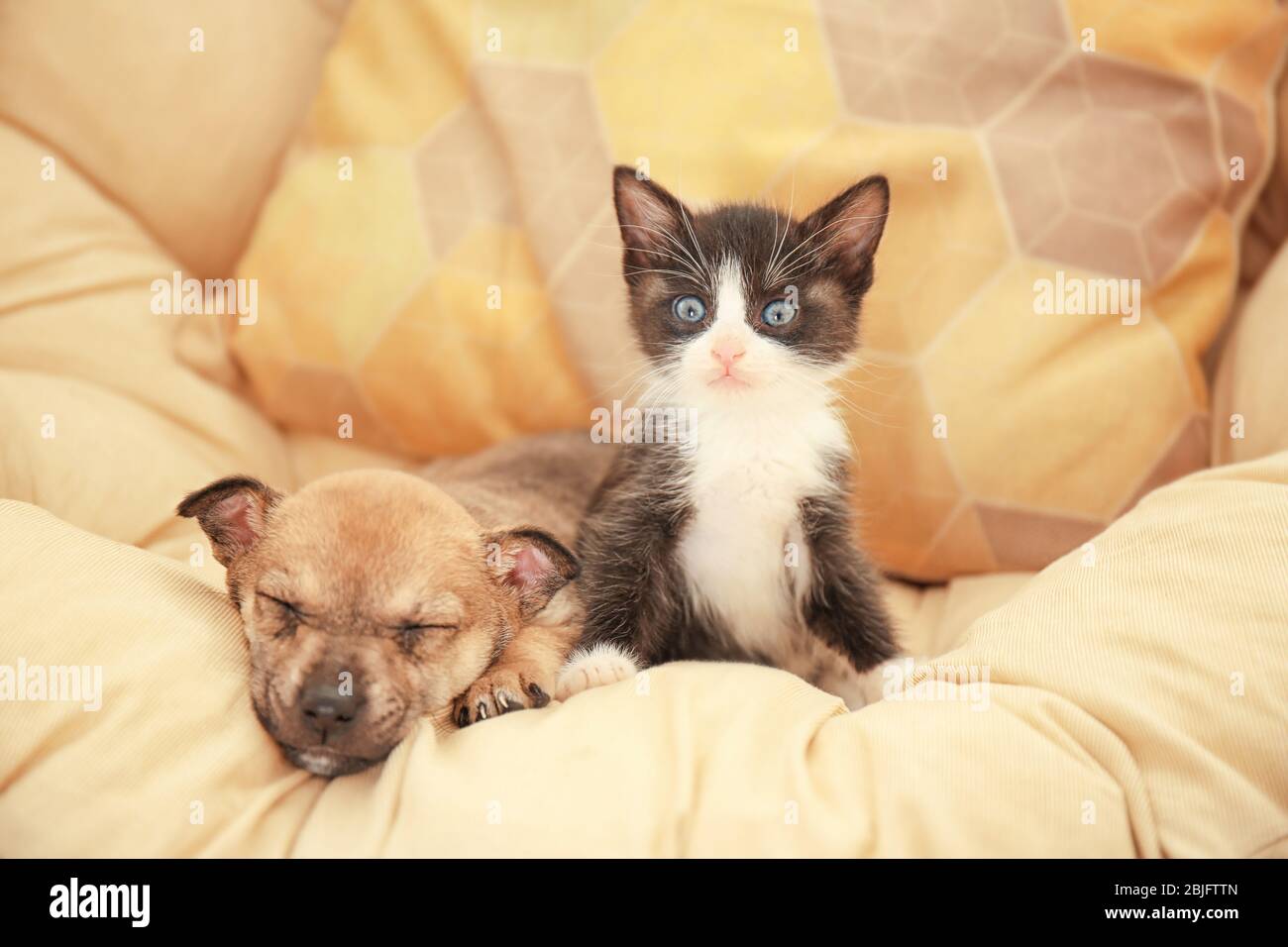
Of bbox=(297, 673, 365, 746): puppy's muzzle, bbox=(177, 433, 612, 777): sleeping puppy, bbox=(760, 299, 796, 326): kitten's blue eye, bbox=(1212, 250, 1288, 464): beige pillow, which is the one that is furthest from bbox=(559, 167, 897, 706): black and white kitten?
bbox=(1212, 250, 1288, 464): beige pillow

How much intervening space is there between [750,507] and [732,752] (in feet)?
1.94

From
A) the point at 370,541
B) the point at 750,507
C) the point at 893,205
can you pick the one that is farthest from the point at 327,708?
Result: the point at 893,205

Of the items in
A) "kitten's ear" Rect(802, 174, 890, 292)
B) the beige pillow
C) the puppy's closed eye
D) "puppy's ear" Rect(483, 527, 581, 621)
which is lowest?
the puppy's closed eye

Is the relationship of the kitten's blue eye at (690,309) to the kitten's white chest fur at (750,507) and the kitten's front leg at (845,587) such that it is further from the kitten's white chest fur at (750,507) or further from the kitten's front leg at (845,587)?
the kitten's front leg at (845,587)

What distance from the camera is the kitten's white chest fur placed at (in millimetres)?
2020

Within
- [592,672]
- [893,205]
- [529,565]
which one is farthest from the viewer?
[893,205]

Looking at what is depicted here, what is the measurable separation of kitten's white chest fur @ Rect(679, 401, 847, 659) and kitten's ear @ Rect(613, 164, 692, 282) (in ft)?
1.08

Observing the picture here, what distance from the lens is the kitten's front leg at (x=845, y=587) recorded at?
2031mm

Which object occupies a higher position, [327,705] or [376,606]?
[376,606]

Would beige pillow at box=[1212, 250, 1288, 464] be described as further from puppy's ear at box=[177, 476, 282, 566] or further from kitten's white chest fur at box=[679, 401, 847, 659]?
puppy's ear at box=[177, 476, 282, 566]

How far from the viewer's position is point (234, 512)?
6.06 ft

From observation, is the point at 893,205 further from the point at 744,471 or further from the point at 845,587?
the point at 845,587

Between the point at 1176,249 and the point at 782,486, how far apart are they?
1.09 meters

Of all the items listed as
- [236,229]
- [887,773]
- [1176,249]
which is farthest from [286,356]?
[1176,249]
